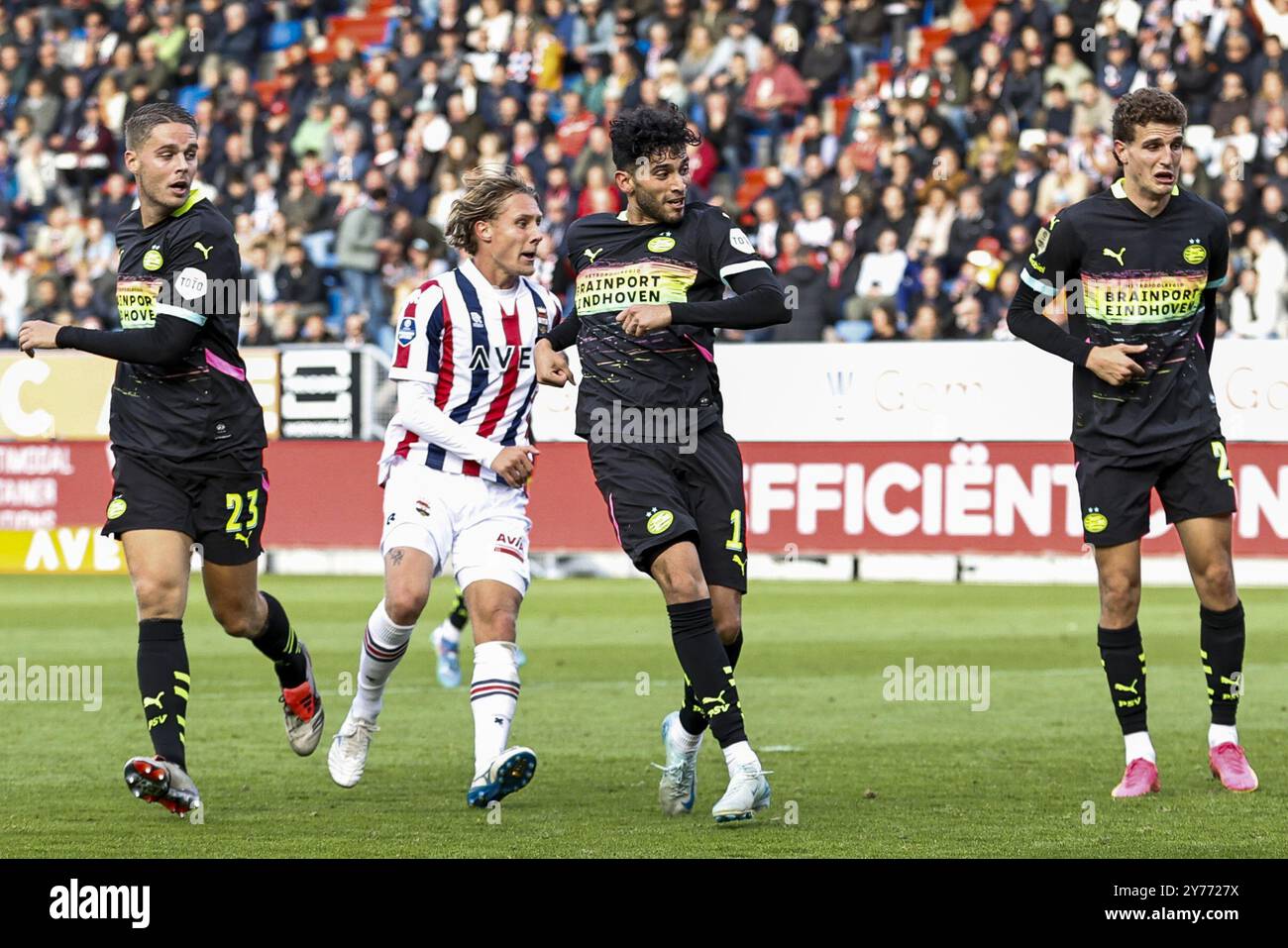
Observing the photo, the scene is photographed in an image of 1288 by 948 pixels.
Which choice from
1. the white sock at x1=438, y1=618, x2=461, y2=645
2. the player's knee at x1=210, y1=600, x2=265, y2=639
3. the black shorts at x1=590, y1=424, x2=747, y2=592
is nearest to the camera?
the black shorts at x1=590, y1=424, x2=747, y2=592

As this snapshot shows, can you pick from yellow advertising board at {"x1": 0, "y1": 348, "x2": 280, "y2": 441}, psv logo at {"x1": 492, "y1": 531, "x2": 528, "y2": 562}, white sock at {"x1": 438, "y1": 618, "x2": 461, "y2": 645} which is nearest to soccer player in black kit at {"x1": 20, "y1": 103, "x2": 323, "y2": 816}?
psv logo at {"x1": 492, "y1": 531, "x2": 528, "y2": 562}

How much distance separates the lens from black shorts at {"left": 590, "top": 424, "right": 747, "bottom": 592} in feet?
23.7

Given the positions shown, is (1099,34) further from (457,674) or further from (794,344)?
(457,674)

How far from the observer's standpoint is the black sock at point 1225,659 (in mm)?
7781

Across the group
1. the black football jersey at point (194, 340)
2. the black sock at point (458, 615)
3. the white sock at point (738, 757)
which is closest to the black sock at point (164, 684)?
the black football jersey at point (194, 340)

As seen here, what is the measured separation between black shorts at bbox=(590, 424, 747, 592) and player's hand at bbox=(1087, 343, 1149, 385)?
1321 millimetres

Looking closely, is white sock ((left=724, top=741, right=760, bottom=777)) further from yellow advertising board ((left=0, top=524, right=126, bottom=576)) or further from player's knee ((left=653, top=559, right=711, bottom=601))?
yellow advertising board ((left=0, top=524, right=126, bottom=576))

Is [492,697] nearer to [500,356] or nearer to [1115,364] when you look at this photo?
[500,356]

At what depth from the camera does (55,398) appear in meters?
21.0

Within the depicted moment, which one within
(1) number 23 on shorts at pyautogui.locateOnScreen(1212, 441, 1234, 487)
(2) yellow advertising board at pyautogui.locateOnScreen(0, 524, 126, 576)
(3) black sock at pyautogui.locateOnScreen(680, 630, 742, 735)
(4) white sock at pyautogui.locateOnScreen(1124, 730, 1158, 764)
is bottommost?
(2) yellow advertising board at pyautogui.locateOnScreen(0, 524, 126, 576)

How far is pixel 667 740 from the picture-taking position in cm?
747

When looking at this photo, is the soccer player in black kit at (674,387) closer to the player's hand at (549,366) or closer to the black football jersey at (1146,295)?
the player's hand at (549,366)

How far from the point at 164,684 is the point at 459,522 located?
116 centimetres

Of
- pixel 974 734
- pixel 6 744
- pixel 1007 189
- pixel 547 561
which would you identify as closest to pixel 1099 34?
pixel 1007 189
